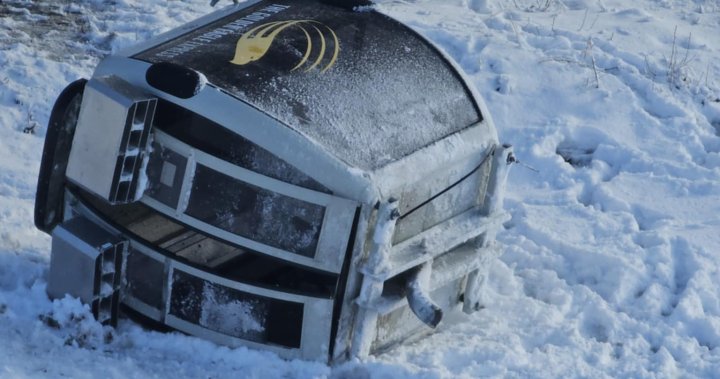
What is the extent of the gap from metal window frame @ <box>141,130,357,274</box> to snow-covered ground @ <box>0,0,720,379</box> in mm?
513

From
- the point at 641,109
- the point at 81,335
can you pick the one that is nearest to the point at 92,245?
the point at 81,335

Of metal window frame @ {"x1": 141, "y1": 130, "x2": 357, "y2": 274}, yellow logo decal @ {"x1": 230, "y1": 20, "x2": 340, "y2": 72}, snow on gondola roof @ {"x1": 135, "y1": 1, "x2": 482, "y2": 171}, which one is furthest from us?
yellow logo decal @ {"x1": 230, "y1": 20, "x2": 340, "y2": 72}

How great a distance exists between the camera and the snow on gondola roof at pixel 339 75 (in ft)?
15.3

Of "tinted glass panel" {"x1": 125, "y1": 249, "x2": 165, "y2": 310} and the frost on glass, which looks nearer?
the frost on glass

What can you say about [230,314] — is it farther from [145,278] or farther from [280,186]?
[280,186]

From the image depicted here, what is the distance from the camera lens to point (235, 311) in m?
4.78

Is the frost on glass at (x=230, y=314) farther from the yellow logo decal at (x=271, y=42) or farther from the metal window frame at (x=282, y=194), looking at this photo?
the yellow logo decal at (x=271, y=42)

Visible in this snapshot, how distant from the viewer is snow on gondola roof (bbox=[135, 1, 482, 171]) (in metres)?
4.65

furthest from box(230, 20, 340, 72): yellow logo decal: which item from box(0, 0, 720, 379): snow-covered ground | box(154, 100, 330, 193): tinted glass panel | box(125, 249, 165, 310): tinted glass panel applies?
box(0, 0, 720, 379): snow-covered ground

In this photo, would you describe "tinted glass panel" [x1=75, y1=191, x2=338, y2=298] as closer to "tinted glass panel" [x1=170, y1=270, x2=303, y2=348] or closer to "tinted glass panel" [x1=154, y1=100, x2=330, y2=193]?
"tinted glass panel" [x1=170, y1=270, x2=303, y2=348]

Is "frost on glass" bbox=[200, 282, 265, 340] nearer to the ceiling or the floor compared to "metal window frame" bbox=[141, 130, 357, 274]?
nearer to the floor

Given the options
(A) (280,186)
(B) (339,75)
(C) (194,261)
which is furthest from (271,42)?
(C) (194,261)

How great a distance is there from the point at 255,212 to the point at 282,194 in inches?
5.9

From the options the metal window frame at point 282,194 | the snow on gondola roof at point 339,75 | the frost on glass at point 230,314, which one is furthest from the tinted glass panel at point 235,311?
the snow on gondola roof at point 339,75
